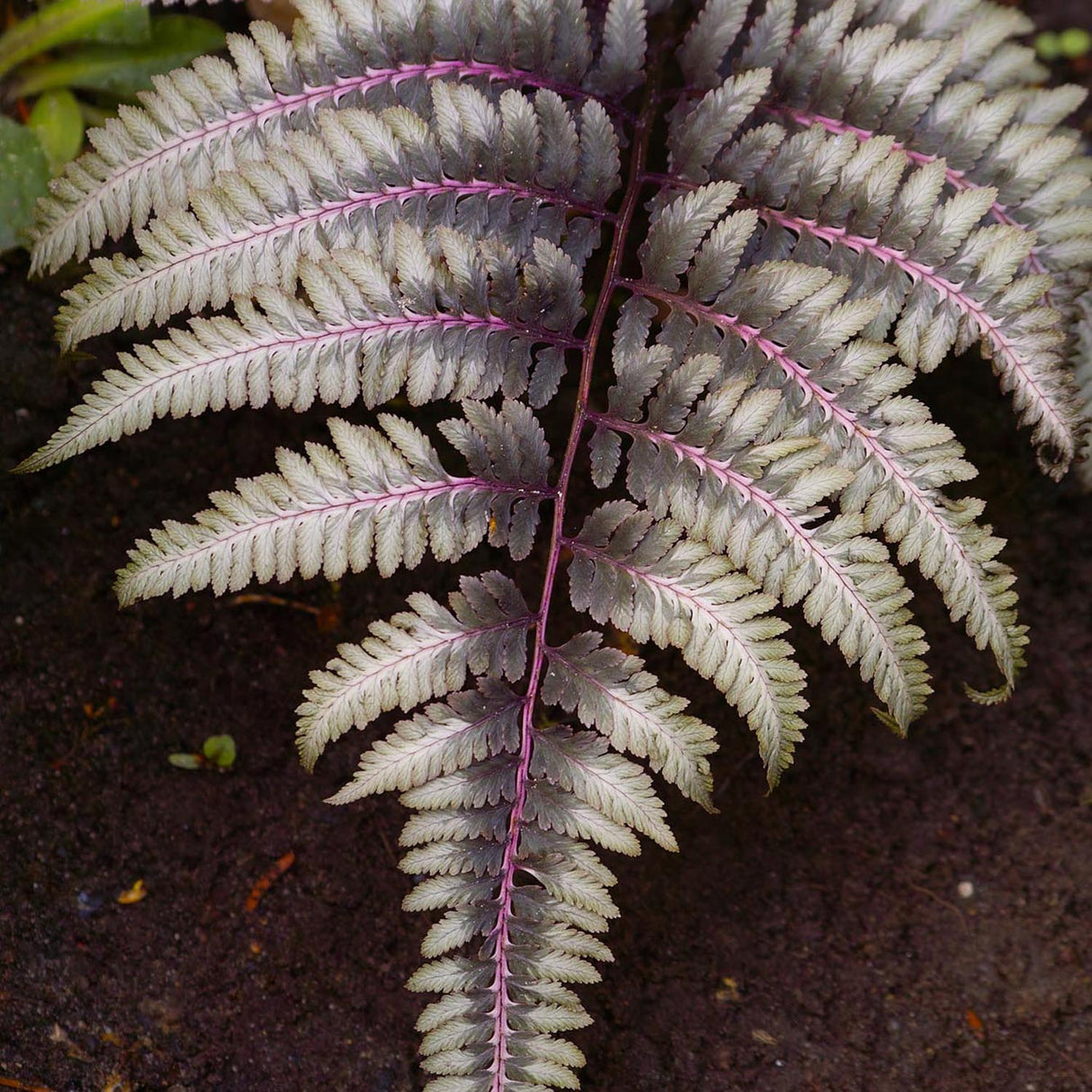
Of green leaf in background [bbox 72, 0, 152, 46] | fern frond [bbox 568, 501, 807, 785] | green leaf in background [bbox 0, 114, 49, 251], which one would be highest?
green leaf in background [bbox 72, 0, 152, 46]

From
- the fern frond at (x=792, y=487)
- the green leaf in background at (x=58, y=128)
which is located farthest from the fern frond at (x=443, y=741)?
the green leaf in background at (x=58, y=128)

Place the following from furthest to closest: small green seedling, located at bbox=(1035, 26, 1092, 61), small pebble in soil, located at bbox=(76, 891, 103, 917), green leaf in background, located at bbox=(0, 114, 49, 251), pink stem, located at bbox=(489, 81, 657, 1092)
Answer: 1. small green seedling, located at bbox=(1035, 26, 1092, 61)
2. green leaf in background, located at bbox=(0, 114, 49, 251)
3. small pebble in soil, located at bbox=(76, 891, 103, 917)
4. pink stem, located at bbox=(489, 81, 657, 1092)

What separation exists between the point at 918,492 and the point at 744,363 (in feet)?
1.21

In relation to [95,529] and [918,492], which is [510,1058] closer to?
[918,492]

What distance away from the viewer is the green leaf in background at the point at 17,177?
219 cm

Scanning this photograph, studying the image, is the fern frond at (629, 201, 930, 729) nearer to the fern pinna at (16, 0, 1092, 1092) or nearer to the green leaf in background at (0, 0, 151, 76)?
the fern pinna at (16, 0, 1092, 1092)

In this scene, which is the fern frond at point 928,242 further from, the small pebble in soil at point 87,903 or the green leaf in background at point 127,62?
A: the small pebble in soil at point 87,903

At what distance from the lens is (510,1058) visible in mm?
1572

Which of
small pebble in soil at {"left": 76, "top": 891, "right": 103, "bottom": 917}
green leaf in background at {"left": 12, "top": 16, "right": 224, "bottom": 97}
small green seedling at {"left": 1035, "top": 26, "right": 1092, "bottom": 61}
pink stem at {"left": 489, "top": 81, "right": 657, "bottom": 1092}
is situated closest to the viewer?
pink stem at {"left": 489, "top": 81, "right": 657, "bottom": 1092}

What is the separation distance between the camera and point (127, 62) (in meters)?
2.34

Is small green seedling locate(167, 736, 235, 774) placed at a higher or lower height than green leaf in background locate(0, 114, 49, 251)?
lower

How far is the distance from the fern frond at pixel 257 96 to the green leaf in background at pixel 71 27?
0.54 metres

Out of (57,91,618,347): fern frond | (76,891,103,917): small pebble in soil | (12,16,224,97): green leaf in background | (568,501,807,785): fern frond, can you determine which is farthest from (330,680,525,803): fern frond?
(12,16,224,97): green leaf in background

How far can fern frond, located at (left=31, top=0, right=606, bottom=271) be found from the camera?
1.83 metres
